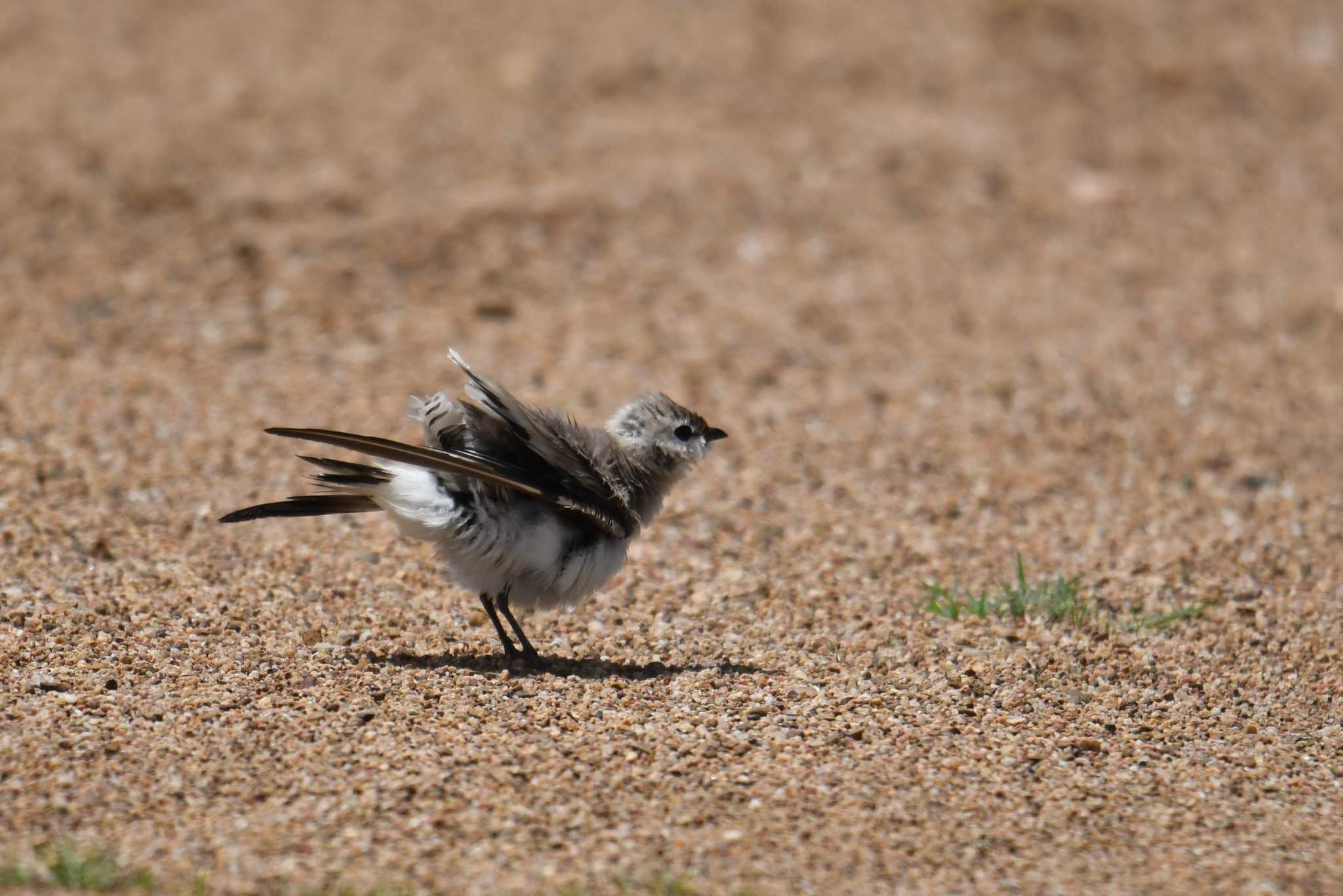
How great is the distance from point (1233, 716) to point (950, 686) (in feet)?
3.25

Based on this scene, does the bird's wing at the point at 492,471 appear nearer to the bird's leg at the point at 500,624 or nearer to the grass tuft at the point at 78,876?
the bird's leg at the point at 500,624

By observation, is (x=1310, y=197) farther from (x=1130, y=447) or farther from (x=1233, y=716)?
(x=1233, y=716)

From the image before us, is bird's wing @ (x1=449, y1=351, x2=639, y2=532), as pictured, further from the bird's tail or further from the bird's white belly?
the bird's tail

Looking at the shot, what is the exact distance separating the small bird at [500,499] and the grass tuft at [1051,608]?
137 centimetres

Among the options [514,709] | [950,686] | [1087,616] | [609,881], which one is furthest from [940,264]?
[609,881]

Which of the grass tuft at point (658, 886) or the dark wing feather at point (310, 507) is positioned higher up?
the dark wing feather at point (310, 507)

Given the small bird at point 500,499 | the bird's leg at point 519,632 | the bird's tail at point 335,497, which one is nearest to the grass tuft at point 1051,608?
the small bird at point 500,499

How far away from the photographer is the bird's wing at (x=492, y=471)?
16.3 feet

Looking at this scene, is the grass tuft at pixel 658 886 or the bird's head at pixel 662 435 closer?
the grass tuft at pixel 658 886

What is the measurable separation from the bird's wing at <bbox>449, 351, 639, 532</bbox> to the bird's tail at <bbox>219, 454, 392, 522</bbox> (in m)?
0.46

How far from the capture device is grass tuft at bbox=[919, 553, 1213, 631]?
5.98 metres

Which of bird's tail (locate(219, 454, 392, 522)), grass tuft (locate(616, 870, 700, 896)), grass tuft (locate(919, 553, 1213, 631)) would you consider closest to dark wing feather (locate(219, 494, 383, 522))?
bird's tail (locate(219, 454, 392, 522))

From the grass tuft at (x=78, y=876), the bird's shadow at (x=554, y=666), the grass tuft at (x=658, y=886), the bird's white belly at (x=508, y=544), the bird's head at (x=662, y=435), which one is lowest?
the grass tuft at (x=658, y=886)

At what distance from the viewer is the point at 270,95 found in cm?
1186
